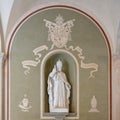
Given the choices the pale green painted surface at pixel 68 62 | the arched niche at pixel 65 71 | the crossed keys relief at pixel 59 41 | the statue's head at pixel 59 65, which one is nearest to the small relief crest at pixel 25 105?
the pale green painted surface at pixel 68 62

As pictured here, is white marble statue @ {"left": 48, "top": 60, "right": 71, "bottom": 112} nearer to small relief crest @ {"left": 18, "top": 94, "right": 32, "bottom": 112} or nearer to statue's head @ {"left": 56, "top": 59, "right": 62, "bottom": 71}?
statue's head @ {"left": 56, "top": 59, "right": 62, "bottom": 71}

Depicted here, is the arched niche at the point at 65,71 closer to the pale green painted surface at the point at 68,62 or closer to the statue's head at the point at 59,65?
the pale green painted surface at the point at 68,62

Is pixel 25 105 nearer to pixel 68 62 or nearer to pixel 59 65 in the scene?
pixel 59 65

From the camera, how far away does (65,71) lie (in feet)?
22.3

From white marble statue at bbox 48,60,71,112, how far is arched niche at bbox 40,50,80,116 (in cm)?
11

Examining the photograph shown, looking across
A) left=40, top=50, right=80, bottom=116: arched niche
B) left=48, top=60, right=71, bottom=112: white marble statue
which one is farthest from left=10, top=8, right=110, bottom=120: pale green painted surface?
left=48, top=60, right=71, bottom=112: white marble statue

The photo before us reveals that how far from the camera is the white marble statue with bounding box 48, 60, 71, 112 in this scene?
6.53 metres

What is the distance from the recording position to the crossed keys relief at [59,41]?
662cm

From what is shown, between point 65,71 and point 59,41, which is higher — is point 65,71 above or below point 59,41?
below

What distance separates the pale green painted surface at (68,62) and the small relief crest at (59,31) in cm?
7

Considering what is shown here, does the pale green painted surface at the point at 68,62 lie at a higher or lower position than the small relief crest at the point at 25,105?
higher

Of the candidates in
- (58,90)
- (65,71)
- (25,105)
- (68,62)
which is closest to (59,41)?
(68,62)

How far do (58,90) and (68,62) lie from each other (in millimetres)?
591

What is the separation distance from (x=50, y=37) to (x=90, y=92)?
1.26 metres
